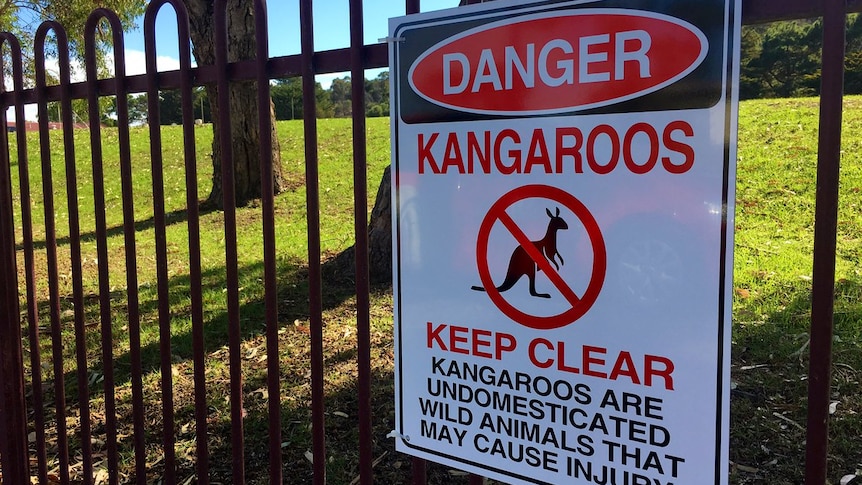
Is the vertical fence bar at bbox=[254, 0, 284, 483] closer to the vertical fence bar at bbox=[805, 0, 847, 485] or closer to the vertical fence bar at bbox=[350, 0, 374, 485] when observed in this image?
the vertical fence bar at bbox=[350, 0, 374, 485]

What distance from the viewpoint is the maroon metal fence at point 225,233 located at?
1265 millimetres

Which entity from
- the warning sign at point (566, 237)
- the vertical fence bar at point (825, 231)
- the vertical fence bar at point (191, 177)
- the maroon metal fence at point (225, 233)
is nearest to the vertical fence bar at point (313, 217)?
the maroon metal fence at point (225, 233)

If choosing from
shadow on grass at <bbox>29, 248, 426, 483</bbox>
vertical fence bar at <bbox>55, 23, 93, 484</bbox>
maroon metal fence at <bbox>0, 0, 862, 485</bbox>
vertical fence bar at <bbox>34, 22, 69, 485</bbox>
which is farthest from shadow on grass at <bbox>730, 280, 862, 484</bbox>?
vertical fence bar at <bbox>34, 22, 69, 485</bbox>

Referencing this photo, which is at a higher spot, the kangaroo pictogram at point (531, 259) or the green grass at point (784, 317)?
the kangaroo pictogram at point (531, 259)

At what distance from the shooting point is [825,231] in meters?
1.25

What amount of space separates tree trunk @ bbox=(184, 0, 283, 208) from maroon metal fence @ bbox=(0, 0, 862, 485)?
3836mm

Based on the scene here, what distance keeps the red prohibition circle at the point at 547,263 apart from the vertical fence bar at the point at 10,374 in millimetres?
2155

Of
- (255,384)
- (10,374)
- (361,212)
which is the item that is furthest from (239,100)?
(361,212)

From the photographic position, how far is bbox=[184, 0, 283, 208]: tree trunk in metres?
7.21

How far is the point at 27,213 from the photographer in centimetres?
258

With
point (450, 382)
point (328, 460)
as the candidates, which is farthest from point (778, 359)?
point (450, 382)

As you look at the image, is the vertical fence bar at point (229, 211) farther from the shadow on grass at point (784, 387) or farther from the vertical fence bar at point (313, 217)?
the shadow on grass at point (784, 387)

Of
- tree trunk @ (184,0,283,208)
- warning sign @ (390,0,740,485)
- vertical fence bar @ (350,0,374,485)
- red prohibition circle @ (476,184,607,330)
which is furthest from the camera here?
tree trunk @ (184,0,283,208)

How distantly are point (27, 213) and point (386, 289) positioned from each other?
2.49 meters
